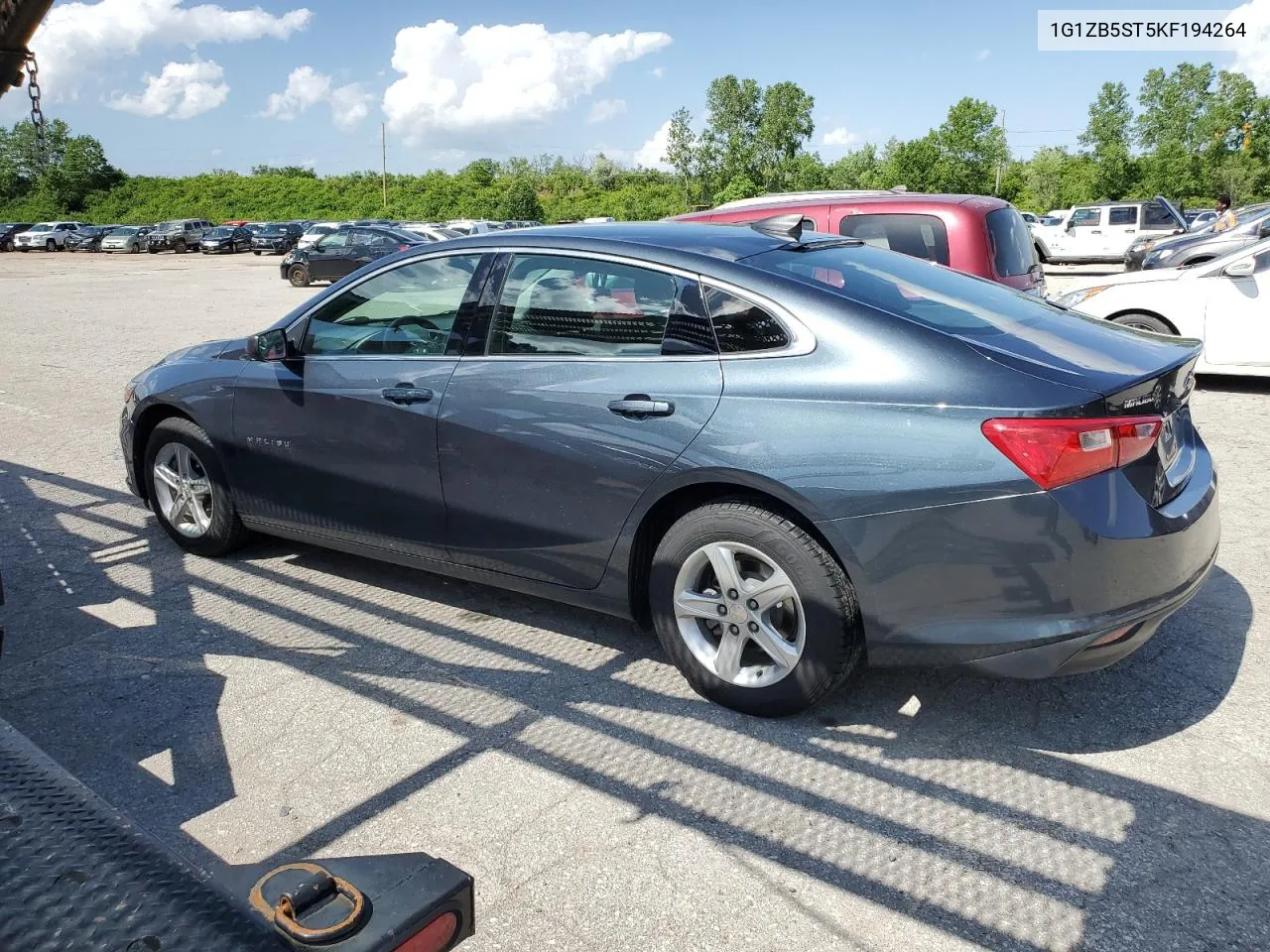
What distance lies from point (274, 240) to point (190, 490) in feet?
148

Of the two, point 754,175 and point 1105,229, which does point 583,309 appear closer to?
point 1105,229

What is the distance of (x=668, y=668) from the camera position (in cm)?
399

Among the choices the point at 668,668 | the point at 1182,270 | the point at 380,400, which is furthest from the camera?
the point at 1182,270

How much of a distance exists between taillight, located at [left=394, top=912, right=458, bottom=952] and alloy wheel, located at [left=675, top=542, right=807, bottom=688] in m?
1.97

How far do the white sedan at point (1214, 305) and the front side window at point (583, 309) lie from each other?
5999 mm

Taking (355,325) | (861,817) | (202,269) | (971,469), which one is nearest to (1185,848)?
(861,817)

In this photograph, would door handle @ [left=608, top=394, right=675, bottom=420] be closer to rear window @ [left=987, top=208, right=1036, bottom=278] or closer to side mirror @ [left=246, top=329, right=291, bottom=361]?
side mirror @ [left=246, top=329, right=291, bottom=361]

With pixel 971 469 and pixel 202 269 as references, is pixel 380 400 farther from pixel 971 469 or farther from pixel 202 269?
pixel 202 269

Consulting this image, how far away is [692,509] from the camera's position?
3605mm

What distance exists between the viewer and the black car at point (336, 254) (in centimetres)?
2670

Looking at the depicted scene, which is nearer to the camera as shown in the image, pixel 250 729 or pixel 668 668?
pixel 250 729

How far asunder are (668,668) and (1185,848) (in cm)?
182

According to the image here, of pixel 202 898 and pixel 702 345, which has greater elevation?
pixel 702 345

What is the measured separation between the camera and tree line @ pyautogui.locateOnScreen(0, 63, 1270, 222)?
5672cm
